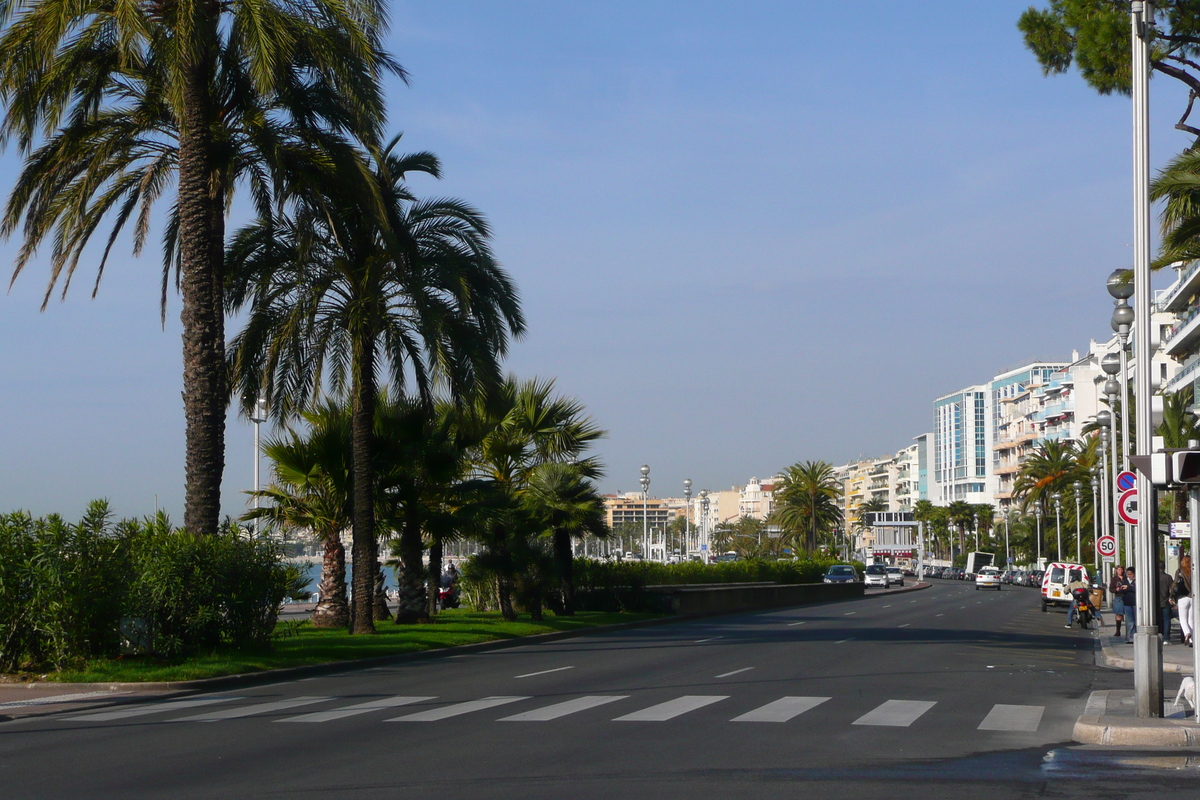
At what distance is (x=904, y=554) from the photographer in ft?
645

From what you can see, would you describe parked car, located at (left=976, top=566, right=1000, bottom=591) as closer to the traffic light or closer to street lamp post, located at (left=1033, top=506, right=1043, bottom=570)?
street lamp post, located at (left=1033, top=506, right=1043, bottom=570)

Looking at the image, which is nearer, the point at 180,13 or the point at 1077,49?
the point at 180,13

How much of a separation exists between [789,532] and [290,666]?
309 ft

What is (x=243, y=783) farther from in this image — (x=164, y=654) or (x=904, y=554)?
(x=904, y=554)

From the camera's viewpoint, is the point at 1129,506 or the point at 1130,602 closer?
the point at 1129,506

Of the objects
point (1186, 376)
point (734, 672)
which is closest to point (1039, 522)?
point (1186, 376)

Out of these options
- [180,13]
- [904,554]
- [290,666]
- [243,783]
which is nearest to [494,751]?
[243,783]

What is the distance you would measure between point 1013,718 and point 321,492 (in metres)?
19.4

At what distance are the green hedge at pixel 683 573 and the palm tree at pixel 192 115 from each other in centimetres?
1870

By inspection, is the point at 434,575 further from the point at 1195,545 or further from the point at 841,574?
the point at 841,574

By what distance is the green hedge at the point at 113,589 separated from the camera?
17.8 metres

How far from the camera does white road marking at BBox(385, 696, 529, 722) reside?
13.5 meters

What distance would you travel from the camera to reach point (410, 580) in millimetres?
28781

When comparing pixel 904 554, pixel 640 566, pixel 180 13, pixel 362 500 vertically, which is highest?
pixel 180 13
